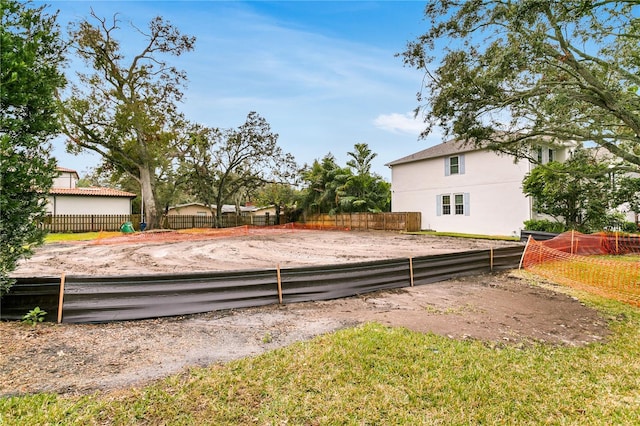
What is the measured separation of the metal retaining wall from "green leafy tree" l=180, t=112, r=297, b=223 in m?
20.7

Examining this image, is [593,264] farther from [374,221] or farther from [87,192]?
[87,192]

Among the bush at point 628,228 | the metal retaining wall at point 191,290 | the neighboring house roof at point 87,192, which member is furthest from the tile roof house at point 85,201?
the bush at point 628,228

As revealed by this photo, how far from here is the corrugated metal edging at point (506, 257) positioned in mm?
7941

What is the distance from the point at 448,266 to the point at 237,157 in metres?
21.5

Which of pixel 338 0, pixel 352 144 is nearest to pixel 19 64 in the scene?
pixel 338 0

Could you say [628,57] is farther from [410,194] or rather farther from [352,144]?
[352,144]

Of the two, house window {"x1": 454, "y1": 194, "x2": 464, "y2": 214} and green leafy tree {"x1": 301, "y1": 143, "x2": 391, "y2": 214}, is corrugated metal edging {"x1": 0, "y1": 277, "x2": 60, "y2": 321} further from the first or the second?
green leafy tree {"x1": 301, "y1": 143, "x2": 391, "y2": 214}

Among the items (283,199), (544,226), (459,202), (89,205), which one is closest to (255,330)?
(544,226)

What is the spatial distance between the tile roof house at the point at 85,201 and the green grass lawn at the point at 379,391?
2427 cm

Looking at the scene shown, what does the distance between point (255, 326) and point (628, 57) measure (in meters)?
10.1

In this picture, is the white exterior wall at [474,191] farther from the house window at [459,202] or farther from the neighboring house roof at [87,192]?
the neighboring house roof at [87,192]

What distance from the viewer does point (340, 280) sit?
538 cm

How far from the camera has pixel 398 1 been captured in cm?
759

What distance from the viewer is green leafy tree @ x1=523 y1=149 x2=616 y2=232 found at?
40.1ft
